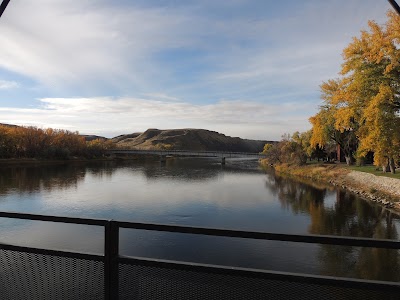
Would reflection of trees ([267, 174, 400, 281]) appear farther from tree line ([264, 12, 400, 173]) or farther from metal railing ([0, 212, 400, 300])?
metal railing ([0, 212, 400, 300])

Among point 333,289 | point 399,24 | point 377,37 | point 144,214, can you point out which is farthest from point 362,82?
point 333,289

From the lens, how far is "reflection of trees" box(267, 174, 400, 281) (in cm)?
1417

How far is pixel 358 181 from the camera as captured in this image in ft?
127

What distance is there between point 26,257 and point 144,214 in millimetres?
21796

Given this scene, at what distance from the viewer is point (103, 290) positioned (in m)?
3.53

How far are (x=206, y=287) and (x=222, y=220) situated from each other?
20.9 meters

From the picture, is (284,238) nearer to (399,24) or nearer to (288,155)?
(399,24)

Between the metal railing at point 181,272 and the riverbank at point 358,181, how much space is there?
2815 cm

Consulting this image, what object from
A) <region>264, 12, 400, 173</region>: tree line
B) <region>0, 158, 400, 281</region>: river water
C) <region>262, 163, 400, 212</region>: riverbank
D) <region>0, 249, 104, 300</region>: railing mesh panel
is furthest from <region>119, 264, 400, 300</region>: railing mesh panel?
<region>262, 163, 400, 212</region>: riverbank

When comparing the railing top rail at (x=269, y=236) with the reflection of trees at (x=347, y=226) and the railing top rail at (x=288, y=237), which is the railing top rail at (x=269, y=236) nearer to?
the railing top rail at (x=288, y=237)

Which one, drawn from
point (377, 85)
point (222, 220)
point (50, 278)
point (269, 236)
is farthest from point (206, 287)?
point (377, 85)

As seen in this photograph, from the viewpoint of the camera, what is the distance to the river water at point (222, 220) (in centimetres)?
1519

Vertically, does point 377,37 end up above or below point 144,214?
above

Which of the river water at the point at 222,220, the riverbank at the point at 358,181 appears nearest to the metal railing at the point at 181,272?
the river water at the point at 222,220
